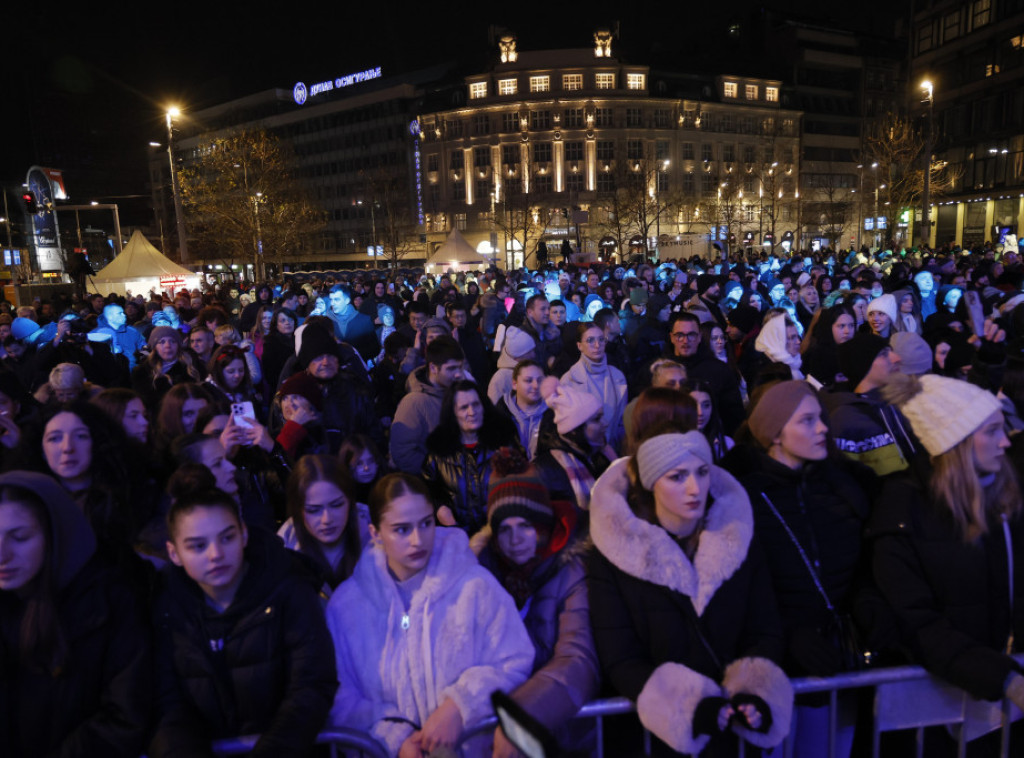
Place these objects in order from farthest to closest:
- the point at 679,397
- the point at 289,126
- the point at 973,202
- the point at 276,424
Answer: the point at 289,126 < the point at 973,202 < the point at 276,424 < the point at 679,397

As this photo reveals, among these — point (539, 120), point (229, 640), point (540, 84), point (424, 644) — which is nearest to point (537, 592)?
A: point (424, 644)

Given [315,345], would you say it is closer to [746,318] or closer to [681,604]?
[681,604]

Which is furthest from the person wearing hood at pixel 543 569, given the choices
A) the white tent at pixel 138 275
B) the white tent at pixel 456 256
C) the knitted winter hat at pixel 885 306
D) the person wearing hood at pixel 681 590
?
the white tent at pixel 456 256

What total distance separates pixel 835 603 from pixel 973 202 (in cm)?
6154

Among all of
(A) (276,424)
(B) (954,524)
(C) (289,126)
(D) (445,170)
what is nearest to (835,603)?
(B) (954,524)

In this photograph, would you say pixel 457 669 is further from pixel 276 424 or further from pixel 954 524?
pixel 276 424

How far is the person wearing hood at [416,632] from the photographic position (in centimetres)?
254

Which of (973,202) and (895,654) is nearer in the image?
(895,654)

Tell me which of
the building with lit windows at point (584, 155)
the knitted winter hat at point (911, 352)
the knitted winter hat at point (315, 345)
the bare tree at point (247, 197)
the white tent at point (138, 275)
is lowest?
the knitted winter hat at point (911, 352)

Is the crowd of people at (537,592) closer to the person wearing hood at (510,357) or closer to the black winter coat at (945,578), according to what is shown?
the black winter coat at (945,578)

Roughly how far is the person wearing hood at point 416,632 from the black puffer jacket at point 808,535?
40.9 inches

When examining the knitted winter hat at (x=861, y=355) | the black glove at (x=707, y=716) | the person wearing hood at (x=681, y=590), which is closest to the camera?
the black glove at (x=707, y=716)

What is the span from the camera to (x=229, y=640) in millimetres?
2447

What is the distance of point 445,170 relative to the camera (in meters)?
72.6
